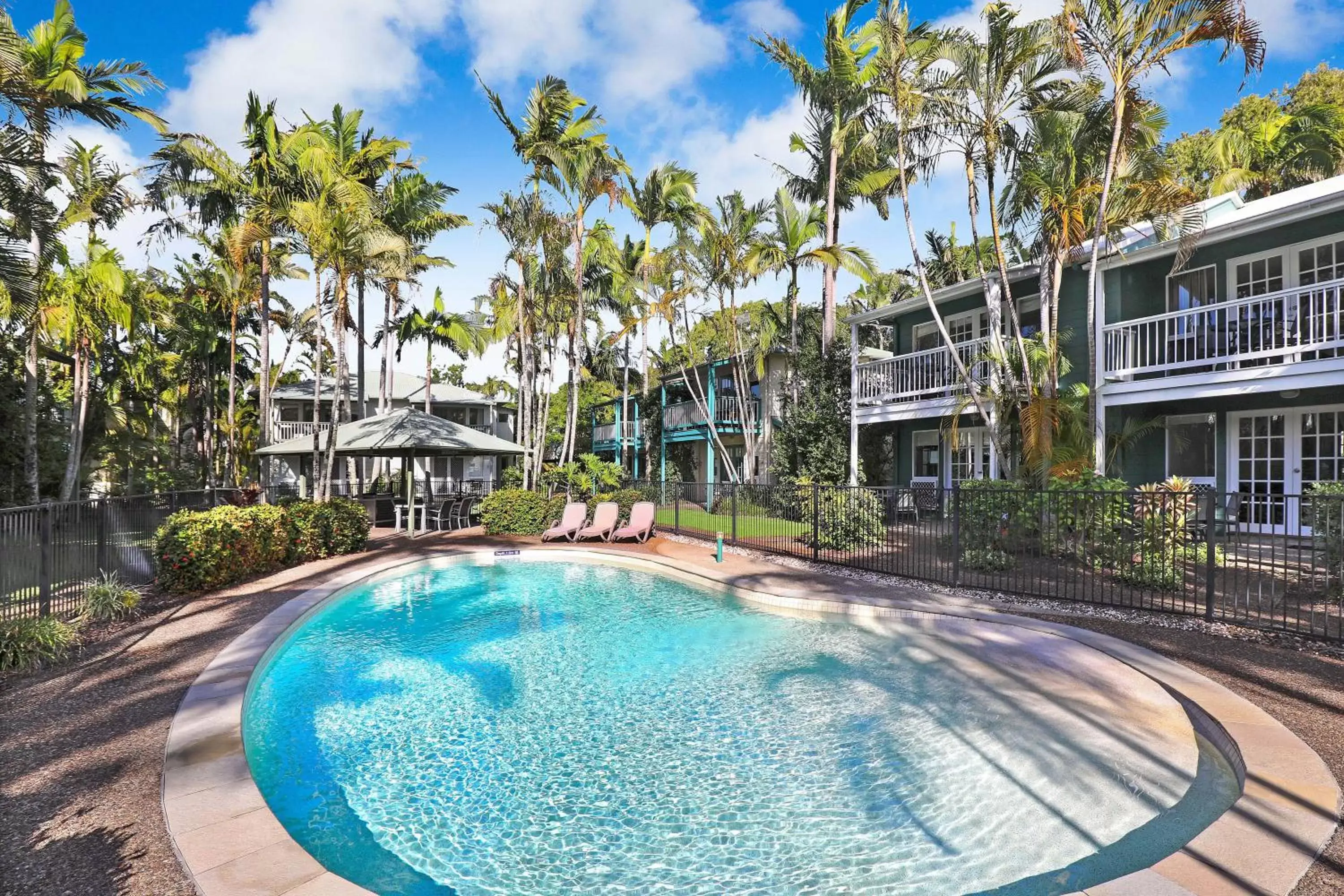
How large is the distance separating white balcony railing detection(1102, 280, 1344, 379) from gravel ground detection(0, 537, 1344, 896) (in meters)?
6.70

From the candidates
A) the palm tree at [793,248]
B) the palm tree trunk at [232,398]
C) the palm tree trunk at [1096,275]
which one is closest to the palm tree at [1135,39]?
the palm tree trunk at [1096,275]

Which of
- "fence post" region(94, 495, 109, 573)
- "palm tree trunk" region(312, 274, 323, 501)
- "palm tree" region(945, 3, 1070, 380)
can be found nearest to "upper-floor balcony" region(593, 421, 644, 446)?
"palm tree trunk" region(312, 274, 323, 501)

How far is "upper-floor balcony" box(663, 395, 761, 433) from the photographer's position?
80.7ft

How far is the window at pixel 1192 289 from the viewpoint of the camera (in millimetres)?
13227

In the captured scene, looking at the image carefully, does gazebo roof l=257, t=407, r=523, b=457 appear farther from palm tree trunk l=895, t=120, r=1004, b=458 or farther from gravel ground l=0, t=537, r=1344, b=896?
palm tree trunk l=895, t=120, r=1004, b=458

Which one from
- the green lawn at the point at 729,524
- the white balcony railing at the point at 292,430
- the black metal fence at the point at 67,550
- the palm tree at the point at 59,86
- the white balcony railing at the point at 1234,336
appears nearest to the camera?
the black metal fence at the point at 67,550

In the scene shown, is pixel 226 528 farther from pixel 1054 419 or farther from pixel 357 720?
pixel 1054 419

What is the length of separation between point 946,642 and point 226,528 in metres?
10.3

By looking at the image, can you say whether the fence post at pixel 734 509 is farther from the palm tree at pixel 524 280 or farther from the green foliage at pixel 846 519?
the palm tree at pixel 524 280

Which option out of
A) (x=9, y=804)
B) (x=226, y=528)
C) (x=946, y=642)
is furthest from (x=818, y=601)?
(x=226, y=528)

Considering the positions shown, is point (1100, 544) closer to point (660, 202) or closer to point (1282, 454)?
point (1282, 454)

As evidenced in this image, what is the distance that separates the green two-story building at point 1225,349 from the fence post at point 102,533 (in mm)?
14130

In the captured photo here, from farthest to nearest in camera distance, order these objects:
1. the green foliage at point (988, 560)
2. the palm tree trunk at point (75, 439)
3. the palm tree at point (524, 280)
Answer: the palm tree at point (524, 280) < the palm tree trunk at point (75, 439) < the green foliage at point (988, 560)

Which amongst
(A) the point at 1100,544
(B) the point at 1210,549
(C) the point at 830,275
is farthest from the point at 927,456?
(B) the point at 1210,549
